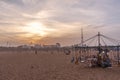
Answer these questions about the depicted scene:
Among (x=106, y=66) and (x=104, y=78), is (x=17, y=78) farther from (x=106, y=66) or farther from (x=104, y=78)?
(x=106, y=66)

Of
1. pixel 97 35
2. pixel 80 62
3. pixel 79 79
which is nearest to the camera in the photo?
pixel 79 79

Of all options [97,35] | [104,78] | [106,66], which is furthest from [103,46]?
[104,78]

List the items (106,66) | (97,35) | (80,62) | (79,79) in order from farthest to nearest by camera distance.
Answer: (80,62) < (97,35) < (106,66) < (79,79)

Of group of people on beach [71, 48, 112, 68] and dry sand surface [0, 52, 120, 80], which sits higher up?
group of people on beach [71, 48, 112, 68]

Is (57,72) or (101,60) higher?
(101,60)

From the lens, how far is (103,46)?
3111 cm

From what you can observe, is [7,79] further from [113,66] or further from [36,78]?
[113,66]

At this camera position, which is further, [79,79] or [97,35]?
[97,35]

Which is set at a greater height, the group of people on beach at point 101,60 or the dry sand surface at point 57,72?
the group of people on beach at point 101,60

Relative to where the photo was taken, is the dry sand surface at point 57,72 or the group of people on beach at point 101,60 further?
the group of people on beach at point 101,60

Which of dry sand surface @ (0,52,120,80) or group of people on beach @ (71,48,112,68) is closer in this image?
dry sand surface @ (0,52,120,80)

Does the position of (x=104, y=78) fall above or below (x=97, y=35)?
below

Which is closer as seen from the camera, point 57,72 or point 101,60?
point 57,72

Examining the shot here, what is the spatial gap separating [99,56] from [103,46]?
2506 mm
